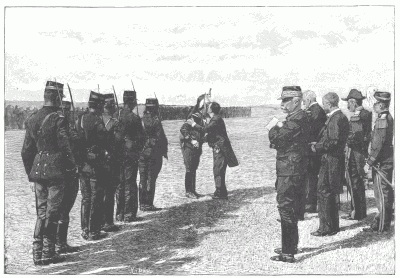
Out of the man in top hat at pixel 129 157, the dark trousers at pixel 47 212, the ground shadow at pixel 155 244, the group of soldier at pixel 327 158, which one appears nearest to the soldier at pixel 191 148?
the ground shadow at pixel 155 244

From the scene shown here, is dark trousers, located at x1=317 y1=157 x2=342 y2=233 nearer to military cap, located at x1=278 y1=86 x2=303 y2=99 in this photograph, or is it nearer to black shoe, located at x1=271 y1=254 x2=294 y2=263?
black shoe, located at x1=271 y1=254 x2=294 y2=263

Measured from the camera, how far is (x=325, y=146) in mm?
5918

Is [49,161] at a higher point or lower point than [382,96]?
lower

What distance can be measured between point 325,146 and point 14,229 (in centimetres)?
441

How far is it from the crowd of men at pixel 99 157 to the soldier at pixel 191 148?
0.02 meters

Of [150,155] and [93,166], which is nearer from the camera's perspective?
[93,166]

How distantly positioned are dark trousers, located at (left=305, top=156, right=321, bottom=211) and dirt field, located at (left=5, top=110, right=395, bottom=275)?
250 mm

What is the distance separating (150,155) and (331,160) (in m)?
2.90

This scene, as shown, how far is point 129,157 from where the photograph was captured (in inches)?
270

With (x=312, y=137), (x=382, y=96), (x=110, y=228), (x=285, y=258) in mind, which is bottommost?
(x=285, y=258)

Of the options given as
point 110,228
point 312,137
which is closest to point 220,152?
point 312,137

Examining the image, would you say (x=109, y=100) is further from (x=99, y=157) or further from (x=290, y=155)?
(x=290, y=155)

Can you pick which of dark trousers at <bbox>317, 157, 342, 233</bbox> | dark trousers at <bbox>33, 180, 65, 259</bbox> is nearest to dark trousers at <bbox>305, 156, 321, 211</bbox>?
dark trousers at <bbox>317, 157, 342, 233</bbox>

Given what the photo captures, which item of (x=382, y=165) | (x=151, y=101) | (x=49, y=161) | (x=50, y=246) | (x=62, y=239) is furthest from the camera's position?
(x=151, y=101)
